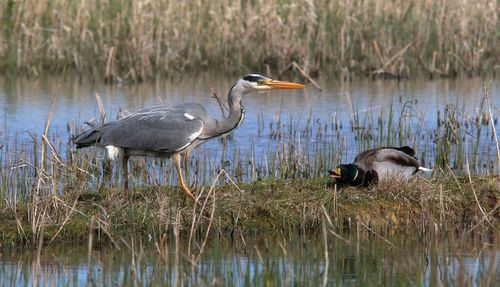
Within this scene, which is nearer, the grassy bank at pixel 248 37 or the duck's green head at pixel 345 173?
the duck's green head at pixel 345 173

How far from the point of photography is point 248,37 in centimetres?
1593

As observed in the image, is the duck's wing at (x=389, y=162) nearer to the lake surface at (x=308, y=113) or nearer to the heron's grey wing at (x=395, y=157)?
the heron's grey wing at (x=395, y=157)

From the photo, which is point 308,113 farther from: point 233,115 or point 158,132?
point 158,132

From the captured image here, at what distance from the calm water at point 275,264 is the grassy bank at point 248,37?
831cm

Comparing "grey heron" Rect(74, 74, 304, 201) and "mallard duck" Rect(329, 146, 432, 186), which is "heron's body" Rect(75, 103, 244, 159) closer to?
"grey heron" Rect(74, 74, 304, 201)

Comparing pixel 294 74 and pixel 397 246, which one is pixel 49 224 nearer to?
pixel 397 246

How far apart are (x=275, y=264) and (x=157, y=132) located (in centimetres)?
235

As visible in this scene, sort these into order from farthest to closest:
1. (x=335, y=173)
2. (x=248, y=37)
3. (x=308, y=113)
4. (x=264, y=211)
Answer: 1. (x=248, y=37)
2. (x=308, y=113)
3. (x=335, y=173)
4. (x=264, y=211)

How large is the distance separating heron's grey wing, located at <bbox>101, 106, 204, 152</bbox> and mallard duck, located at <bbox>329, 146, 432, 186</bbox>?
48.7 inches

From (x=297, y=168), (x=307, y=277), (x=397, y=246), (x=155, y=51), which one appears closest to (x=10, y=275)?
(x=307, y=277)

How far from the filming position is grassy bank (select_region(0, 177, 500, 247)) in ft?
24.1

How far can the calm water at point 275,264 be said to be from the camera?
6.17 m

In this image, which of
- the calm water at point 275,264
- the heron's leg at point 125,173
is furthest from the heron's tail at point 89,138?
the calm water at point 275,264

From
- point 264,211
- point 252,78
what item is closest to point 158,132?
point 252,78
